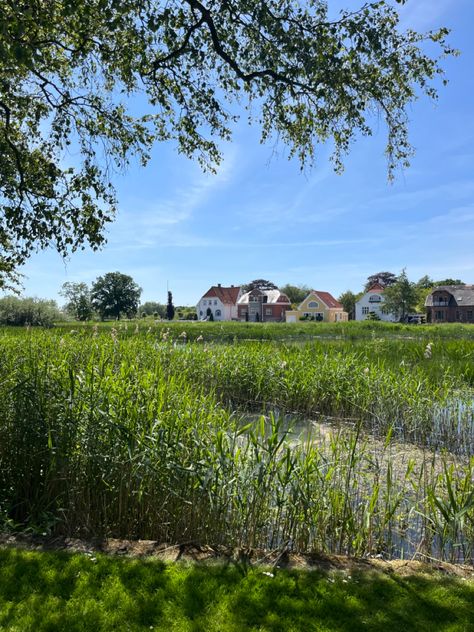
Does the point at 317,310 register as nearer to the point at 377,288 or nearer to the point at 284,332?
the point at 377,288

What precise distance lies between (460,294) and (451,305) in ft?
6.77

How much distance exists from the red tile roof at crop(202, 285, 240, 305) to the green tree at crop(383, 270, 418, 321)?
28.3 m

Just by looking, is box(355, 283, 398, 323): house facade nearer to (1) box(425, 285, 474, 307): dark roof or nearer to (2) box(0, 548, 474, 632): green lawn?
(1) box(425, 285, 474, 307): dark roof

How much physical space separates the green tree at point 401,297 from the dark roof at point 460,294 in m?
6.15

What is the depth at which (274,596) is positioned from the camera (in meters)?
3.09

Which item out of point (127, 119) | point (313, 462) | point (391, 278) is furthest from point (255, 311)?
point (313, 462)

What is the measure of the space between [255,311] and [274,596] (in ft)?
233

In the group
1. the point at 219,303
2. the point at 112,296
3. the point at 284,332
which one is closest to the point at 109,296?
the point at 112,296

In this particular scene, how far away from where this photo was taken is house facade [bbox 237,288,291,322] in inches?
2837

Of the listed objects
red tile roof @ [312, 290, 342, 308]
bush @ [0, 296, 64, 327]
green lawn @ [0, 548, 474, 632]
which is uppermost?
red tile roof @ [312, 290, 342, 308]

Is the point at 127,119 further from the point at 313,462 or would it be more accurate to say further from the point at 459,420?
the point at 459,420

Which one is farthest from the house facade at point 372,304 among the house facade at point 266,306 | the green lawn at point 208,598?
the green lawn at point 208,598

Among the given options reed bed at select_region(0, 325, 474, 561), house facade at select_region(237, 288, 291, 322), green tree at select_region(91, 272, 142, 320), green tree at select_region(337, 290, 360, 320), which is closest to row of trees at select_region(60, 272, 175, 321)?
green tree at select_region(91, 272, 142, 320)

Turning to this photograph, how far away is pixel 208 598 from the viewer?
304cm
